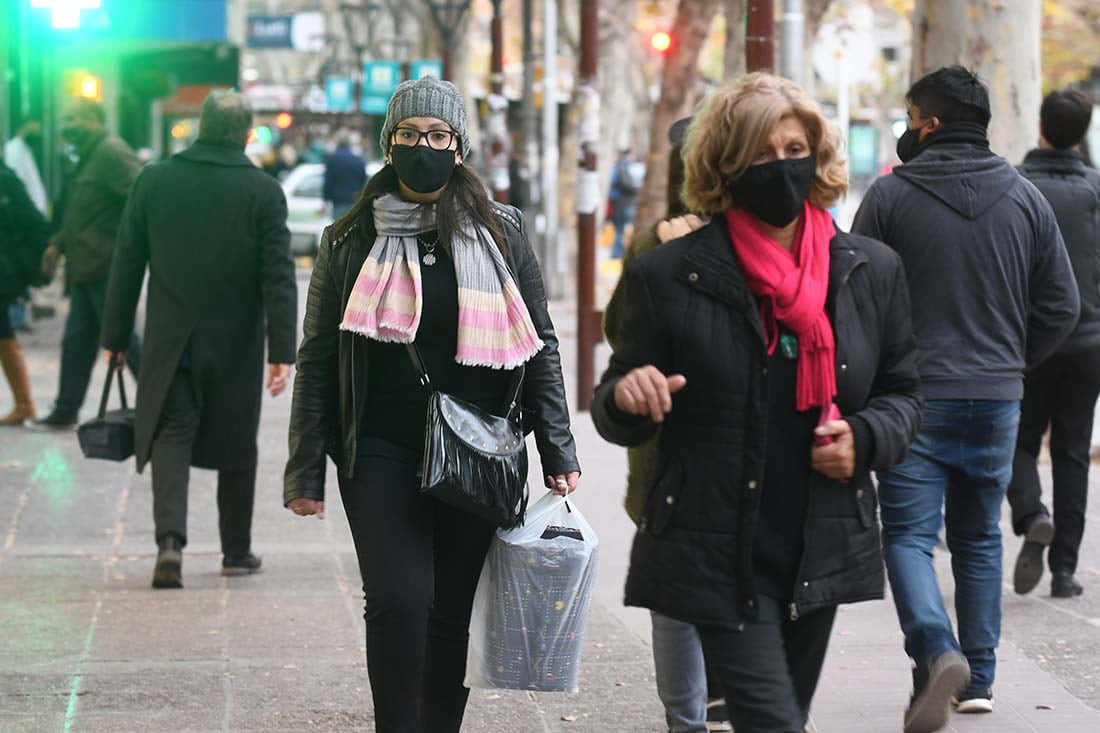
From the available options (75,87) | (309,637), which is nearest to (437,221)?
(309,637)

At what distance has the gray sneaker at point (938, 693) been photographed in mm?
5148

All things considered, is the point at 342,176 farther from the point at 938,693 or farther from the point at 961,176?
the point at 938,693

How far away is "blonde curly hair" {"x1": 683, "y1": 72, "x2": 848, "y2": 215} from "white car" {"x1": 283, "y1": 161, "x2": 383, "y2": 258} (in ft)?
78.6

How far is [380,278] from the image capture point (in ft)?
15.0

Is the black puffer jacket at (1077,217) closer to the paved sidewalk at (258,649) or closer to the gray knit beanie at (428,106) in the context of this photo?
the paved sidewalk at (258,649)

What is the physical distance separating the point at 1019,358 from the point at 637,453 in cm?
125

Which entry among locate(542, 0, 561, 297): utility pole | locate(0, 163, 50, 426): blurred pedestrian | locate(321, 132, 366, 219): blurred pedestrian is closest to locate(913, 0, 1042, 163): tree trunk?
locate(0, 163, 50, 426): blurred pedestrian

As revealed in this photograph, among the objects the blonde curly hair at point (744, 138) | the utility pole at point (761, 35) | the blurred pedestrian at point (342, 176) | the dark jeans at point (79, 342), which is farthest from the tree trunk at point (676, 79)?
the blonde curly hair at point (744, 138)

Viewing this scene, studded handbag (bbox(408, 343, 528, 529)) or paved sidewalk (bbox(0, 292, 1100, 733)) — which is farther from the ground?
studded handbag (bbox(408, 343, 528, 529))

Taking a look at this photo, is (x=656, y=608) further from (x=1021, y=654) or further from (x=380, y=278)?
(x=1021, y=654)

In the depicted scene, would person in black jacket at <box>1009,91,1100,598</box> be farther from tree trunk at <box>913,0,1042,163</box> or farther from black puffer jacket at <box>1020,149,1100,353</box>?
tree trunk at <box>913,0,1042,163</box>

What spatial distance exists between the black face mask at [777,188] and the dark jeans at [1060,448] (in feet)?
12.4

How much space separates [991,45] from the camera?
10273mm

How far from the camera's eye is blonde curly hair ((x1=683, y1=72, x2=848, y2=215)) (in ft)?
12.6
